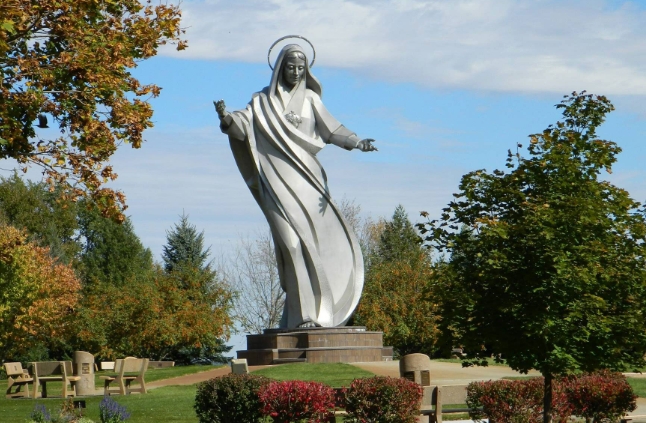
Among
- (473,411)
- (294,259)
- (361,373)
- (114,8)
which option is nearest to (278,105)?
(294,259)

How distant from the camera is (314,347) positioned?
68.9ft

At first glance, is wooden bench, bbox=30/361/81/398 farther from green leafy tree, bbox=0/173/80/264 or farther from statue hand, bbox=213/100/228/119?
green leafy tree, bbox=0/173/80/264

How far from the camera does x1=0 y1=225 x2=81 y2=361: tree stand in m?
37.4

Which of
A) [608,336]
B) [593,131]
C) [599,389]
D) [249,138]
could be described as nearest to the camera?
[608,336]

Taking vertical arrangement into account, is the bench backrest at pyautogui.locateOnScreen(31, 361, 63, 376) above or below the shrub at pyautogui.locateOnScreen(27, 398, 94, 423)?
above

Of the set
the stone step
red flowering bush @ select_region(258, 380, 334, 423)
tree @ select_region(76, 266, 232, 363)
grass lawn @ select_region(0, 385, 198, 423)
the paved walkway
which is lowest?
grass lawn @ select_region(0, 385, 198, 423)

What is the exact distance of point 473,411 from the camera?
12.5 m

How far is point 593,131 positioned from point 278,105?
36.4 feet

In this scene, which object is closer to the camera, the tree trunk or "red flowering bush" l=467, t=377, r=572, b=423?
the tree trunk

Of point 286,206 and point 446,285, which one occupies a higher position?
point 286,206

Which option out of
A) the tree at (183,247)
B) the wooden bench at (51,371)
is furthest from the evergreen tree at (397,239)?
the wooden bench at (51,371)

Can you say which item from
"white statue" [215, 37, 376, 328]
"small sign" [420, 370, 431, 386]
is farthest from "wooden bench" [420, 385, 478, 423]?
"white statue" [215, 37, 376, 328]

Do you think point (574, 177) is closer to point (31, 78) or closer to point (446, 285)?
point (446, 285)

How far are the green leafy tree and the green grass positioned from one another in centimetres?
3792
